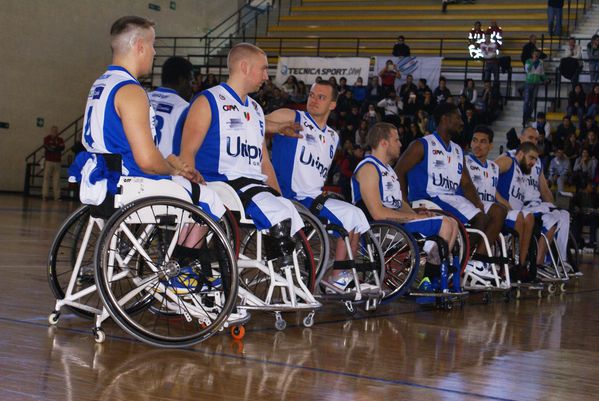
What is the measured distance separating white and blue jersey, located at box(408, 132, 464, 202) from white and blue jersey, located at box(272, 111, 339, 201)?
1266 millimetres

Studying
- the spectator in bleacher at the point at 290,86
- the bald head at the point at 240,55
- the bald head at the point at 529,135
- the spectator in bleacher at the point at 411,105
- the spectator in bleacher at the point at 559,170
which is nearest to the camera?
the bald head at the point at 240,55

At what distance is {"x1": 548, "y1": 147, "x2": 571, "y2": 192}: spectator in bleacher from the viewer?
44.8 ft

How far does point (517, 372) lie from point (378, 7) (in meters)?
19.9

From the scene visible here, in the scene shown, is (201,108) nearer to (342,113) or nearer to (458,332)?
(458,332)

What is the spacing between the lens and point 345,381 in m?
3.10

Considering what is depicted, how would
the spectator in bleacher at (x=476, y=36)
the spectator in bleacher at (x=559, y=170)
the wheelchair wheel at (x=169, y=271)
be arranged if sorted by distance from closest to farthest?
the wheelchair wheel at (x=169, y=271) < the spectator in bleacher at (x=559, y=170) < the spectator in bleacher at (x=476, y=36)

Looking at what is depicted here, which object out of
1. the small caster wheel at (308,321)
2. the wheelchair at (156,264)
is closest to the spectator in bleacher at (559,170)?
the small caster wheel at (308,321)

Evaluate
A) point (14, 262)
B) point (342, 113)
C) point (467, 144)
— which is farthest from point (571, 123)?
point (14, 262)

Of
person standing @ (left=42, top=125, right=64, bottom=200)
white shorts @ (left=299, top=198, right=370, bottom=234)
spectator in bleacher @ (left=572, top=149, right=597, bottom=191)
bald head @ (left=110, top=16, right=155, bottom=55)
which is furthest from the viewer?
person standing @ (left=42, top=125, right=64, bottom=200)

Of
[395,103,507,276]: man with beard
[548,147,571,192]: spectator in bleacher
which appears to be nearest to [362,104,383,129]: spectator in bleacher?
[548,147,571,192]: spectator in bleacher

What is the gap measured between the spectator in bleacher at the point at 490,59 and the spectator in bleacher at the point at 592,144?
304cm

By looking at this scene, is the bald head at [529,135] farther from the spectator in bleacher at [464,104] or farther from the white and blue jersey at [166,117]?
A: the spectator in bleacher at [464,104]

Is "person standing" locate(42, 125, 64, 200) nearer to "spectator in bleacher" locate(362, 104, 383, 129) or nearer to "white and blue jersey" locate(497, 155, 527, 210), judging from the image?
"spectator in bleacher" locate(362, 104, 383, 129)

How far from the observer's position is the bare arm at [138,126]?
11.4 feet
